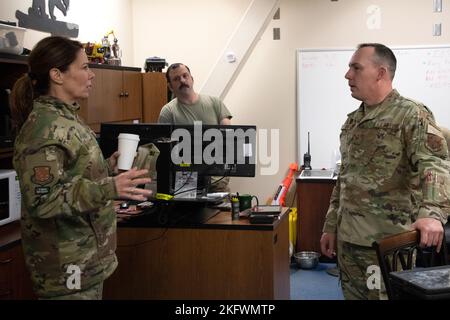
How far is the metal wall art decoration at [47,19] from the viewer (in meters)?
3.92

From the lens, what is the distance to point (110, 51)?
471 cm

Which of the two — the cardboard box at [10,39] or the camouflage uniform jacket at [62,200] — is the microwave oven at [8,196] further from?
the camouflage uniform jacket at [62,200]

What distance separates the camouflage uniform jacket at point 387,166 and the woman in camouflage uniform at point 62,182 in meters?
0.95

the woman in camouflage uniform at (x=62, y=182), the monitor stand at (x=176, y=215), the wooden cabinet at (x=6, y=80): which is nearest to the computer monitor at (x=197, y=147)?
the monitor stand at (x=176, y=215)

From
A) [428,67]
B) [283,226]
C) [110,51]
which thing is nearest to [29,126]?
[283,226]

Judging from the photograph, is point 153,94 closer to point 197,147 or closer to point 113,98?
point 113,98

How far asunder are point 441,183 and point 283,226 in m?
1.19

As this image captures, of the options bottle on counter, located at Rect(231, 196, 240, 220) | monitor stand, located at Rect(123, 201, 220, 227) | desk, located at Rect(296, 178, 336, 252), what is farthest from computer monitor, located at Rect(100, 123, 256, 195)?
→ desk, located at Rect(296, 178, 336, 252)

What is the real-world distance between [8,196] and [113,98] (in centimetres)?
165

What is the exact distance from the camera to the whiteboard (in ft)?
17.0

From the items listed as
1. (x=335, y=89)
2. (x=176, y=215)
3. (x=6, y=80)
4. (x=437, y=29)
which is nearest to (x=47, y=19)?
(x=6, y=80)

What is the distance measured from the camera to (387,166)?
2.30 m

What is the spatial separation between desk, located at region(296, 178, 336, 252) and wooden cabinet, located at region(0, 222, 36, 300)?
265cm
